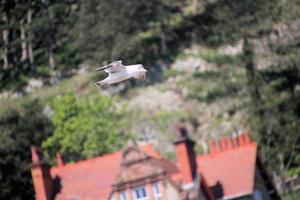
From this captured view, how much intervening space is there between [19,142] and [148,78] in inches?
763

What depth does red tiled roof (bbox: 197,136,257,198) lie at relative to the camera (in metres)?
46.9

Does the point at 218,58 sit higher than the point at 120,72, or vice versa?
the point at 218,58

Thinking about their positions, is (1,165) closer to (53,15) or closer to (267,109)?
(267,109)

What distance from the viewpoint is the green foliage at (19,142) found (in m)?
53.5

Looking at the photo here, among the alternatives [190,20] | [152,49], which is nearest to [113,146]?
[152,49]

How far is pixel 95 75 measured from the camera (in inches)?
3292

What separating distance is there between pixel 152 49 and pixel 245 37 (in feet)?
25.1

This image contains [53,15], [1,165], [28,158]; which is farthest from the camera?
[53,15]

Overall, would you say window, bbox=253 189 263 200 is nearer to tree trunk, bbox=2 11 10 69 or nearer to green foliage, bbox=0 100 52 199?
green foliage, bbox=0 100 52 199

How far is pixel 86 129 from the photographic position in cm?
6825

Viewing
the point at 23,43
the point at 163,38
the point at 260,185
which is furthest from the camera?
the point at 23,43

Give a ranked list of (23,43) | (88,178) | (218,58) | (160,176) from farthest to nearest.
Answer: (23,43) → (218,58) → (88,178) → (160,176)

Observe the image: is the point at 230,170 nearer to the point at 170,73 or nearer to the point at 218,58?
the point at 170,73

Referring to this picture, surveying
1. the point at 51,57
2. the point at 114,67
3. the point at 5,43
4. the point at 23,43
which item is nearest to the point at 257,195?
the point at 114,67
